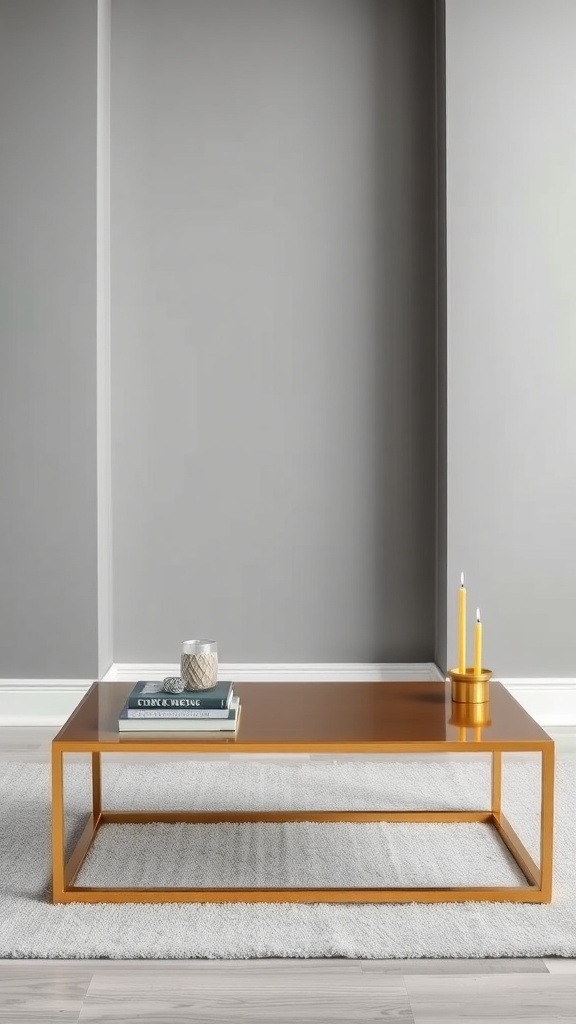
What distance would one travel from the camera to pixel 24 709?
151 inches

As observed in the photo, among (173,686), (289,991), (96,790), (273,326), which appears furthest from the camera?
(273,326)

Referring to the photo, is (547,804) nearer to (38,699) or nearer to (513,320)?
(513,320)

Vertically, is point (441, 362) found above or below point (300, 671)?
above

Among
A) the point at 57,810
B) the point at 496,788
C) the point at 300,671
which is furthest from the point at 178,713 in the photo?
the point at 300,671

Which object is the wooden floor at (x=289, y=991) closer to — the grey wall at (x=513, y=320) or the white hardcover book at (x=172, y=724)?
the white hardcover book at (x=172, y=724)

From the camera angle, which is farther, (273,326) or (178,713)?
(273,326)

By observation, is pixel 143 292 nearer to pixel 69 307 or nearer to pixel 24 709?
pixel 69 307

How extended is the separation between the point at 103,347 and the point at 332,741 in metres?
2.31

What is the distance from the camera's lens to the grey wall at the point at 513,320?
379cm

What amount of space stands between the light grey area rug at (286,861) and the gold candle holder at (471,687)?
1.36 ft

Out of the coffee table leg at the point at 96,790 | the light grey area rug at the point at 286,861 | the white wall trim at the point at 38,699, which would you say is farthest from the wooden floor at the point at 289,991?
the white wall trim at the point at 38,699

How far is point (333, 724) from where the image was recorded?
228 centimetres

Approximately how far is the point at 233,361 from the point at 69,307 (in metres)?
0.71

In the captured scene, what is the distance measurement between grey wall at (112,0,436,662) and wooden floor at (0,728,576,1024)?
2.21 metres
